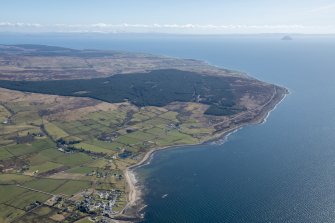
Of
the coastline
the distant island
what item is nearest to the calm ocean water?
the coastline

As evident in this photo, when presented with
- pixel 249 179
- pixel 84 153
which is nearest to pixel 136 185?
pixel 84 153

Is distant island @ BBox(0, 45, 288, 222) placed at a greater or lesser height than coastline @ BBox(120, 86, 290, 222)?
greater

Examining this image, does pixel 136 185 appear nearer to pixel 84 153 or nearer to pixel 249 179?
pixel 84 153

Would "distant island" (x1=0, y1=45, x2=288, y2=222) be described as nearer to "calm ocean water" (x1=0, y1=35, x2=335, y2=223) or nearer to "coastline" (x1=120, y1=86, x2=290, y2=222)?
"coastline" (x1=120, y1=86, x2=290, y2=222)

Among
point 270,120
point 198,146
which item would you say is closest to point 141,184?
point 198,146

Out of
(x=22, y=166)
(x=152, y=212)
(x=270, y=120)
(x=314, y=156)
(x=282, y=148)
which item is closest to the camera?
(x=152, y=212)

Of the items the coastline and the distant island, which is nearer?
the coastline

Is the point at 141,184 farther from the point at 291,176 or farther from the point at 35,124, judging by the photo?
the point at 35,124

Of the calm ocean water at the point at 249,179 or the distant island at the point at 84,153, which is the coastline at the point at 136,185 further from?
the calm ocean water at the point at 249,179

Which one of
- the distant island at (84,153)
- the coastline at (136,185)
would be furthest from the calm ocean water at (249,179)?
the distant island at (84,153)

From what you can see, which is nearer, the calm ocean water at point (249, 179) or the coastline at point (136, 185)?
the calm ocean water at point (249, 179)

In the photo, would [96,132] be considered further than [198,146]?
Yes
